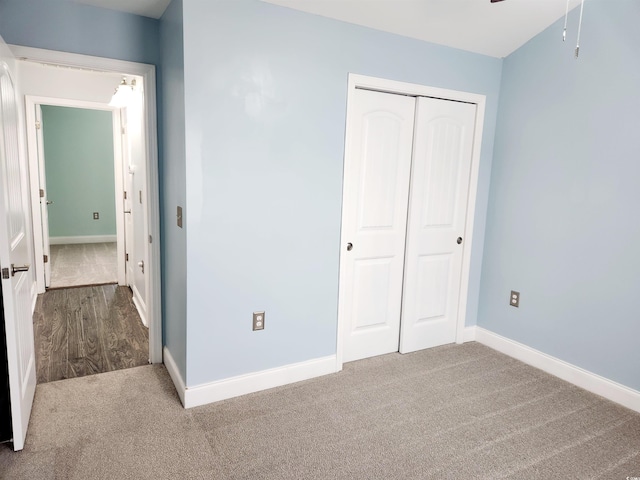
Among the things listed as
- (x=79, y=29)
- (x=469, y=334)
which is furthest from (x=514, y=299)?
(x=79, y=29)

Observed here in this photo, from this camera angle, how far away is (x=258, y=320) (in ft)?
8.58

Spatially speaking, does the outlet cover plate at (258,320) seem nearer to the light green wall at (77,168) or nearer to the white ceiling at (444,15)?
the white ceiling at (444,15)

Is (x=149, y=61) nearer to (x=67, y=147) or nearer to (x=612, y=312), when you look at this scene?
(x=612, y=312)

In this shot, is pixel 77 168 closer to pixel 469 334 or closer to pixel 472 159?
pixel 472 159

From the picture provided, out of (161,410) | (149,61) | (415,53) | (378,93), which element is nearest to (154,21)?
(149,61)

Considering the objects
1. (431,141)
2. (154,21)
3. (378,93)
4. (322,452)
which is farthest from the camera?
(431,141)

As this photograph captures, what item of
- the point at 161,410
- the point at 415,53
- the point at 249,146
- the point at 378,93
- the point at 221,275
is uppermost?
the point at 415,53

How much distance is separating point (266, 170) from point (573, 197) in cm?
206

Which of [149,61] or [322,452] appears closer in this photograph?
[322,452]

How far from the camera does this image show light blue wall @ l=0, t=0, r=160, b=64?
230 cm

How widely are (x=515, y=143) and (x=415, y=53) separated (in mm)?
1050

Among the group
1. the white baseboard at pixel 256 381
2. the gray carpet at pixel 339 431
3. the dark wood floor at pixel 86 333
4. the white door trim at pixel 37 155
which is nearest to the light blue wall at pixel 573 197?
the gray carpet at pixel 339 431

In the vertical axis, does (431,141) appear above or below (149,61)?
below

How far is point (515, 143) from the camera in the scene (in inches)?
127
